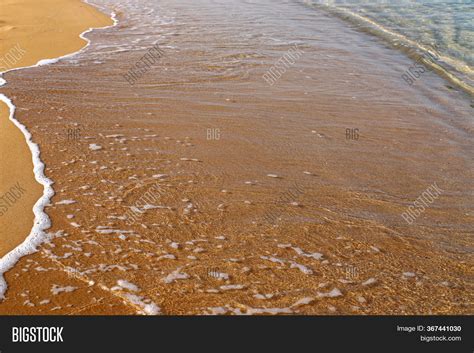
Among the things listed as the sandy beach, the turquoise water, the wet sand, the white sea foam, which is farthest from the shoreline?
the white sea foam

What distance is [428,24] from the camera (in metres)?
15.0

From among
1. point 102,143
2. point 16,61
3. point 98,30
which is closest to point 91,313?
point 102,143

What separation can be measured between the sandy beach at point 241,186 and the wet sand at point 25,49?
0.05 meters

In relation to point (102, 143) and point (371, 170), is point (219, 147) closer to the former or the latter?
point (102, 143)

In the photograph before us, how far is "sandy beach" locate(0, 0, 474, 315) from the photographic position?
12.7 ft

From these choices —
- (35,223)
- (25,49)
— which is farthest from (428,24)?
(35,223)

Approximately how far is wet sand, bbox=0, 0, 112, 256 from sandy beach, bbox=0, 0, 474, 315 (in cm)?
5

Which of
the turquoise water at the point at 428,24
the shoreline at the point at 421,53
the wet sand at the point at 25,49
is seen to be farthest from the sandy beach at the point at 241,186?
the turquoise water at the point at 428,24

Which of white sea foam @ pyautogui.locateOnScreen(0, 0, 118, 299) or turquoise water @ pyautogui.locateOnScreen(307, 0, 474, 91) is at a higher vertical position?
turquoise water @ pyautogui.locateOnScreen(307, 0, 474, 91)

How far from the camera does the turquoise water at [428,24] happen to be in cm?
1174

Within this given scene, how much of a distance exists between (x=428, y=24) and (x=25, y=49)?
11408mm

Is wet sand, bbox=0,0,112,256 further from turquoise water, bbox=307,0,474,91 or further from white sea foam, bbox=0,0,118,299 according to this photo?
turquoise water, bbox=307,0,474,91

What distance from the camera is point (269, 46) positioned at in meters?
11.1

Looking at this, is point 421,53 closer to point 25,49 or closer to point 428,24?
point 428,24
